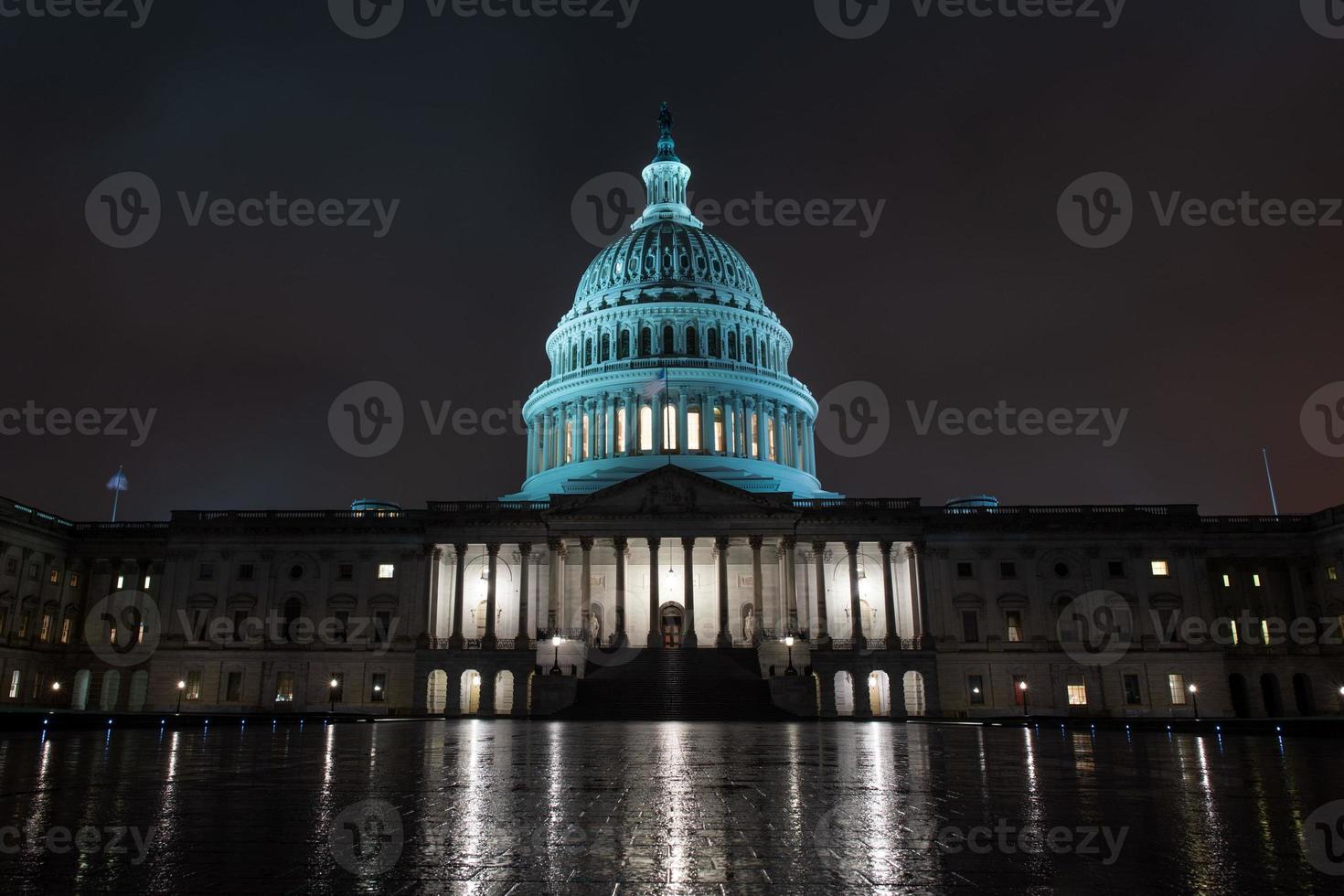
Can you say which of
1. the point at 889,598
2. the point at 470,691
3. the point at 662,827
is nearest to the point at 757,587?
the point at 889,598

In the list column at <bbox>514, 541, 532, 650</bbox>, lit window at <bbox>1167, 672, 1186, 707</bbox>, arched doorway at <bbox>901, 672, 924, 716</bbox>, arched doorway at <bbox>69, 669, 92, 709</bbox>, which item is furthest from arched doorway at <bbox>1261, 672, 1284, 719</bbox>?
arched doorway at <bbox>69, 669, 92, 709</bbox>

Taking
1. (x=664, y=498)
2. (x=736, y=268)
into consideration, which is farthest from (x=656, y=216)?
(x=664, y=498)

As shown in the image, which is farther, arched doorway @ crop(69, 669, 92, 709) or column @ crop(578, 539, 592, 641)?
arched doorway @ crop(69, 669, 92, 709)

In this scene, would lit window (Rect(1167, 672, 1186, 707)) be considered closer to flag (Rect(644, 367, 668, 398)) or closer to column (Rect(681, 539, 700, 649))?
column (Rect(681, 539, 700, 649))

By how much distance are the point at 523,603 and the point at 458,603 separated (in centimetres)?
504

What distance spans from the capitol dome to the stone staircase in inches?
922

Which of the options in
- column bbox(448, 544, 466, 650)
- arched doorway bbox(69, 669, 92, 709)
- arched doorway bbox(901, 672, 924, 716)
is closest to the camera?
arched doorway bbox(901, 672, 924, 716)

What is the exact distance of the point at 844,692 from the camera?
7194 cm

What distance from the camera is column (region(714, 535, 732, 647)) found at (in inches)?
2756

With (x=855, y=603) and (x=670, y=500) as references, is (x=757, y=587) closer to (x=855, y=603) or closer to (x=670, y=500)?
(x=855, y=603)

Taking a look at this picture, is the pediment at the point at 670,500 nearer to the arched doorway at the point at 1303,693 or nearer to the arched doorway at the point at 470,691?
the arched doorway at the point at 470,691

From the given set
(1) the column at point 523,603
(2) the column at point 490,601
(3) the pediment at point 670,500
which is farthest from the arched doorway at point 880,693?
(2) the column at point 490,601

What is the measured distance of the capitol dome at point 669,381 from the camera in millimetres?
93750

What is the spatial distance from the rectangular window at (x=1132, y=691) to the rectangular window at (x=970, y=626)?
445 inches
